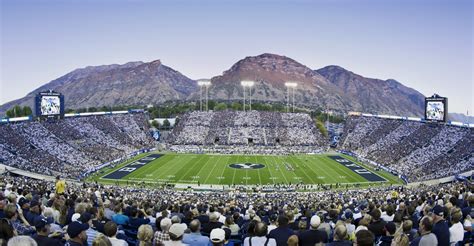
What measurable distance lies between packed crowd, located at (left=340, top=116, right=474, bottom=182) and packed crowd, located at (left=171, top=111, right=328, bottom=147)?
419 inches

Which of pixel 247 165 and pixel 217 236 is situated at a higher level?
pixel 217 236

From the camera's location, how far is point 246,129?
9794cm

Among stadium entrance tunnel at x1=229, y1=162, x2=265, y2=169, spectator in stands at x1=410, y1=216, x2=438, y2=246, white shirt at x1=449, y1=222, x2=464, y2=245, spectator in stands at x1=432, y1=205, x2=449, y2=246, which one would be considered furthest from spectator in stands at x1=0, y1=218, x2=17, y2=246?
stadium entrance tunnel at x1=229, y1=162, x2=265, y2=169

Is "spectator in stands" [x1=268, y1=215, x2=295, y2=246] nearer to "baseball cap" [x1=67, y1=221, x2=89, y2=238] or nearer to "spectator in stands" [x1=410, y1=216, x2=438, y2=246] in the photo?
"spectator in stands" [x1=410, y1=216, x2=438, y2=246]

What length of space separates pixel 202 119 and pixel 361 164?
49.1 metres

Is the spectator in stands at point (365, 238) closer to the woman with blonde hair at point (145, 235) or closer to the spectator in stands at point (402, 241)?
the spectator in stands at point (402, 241)

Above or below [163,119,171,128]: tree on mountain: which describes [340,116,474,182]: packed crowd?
below

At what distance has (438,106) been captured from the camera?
71.2 m

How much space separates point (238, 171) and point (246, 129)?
1582 inches

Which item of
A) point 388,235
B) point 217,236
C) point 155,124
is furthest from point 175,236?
point 155,124

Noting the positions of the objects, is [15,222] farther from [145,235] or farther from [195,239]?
[195,239]

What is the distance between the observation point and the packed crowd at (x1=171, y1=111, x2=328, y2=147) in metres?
92.2

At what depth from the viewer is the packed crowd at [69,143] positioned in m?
53.9

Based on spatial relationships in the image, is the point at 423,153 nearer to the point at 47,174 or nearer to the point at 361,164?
the point at 361,164
